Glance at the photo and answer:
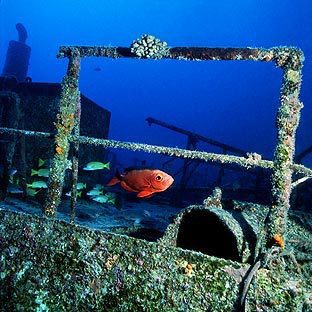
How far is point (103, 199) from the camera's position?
26.9 feet

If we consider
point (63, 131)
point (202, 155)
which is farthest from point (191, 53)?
point (63, 131)

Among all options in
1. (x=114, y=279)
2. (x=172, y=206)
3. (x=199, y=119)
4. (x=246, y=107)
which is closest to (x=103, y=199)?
(x=172, y=206)

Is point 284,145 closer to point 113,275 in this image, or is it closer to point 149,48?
point 149,48

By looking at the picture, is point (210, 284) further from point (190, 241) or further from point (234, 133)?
point (234, 133)

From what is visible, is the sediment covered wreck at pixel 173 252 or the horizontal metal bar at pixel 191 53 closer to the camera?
the sediment covered wreck at pixel 173 252

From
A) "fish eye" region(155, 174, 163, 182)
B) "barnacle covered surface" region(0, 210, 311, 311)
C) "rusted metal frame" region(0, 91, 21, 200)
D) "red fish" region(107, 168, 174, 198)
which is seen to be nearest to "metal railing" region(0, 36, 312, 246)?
"barnacle covered surface" region(0, 210, 311, 311)

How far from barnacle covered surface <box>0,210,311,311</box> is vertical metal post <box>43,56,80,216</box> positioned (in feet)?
0.79

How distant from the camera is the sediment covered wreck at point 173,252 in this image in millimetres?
1907

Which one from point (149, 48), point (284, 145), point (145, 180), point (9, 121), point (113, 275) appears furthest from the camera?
point (9, 121)

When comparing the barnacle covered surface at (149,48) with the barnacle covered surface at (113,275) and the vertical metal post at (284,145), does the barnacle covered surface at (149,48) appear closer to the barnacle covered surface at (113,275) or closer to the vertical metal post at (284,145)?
the vertical metal post at (284,145)

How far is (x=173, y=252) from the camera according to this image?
2.07 metres

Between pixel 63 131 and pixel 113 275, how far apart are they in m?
1.28

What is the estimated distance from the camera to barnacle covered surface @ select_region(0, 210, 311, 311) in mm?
1881

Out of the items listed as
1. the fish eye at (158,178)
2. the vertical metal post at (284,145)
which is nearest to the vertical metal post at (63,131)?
the vertical metal post at (284,145)
